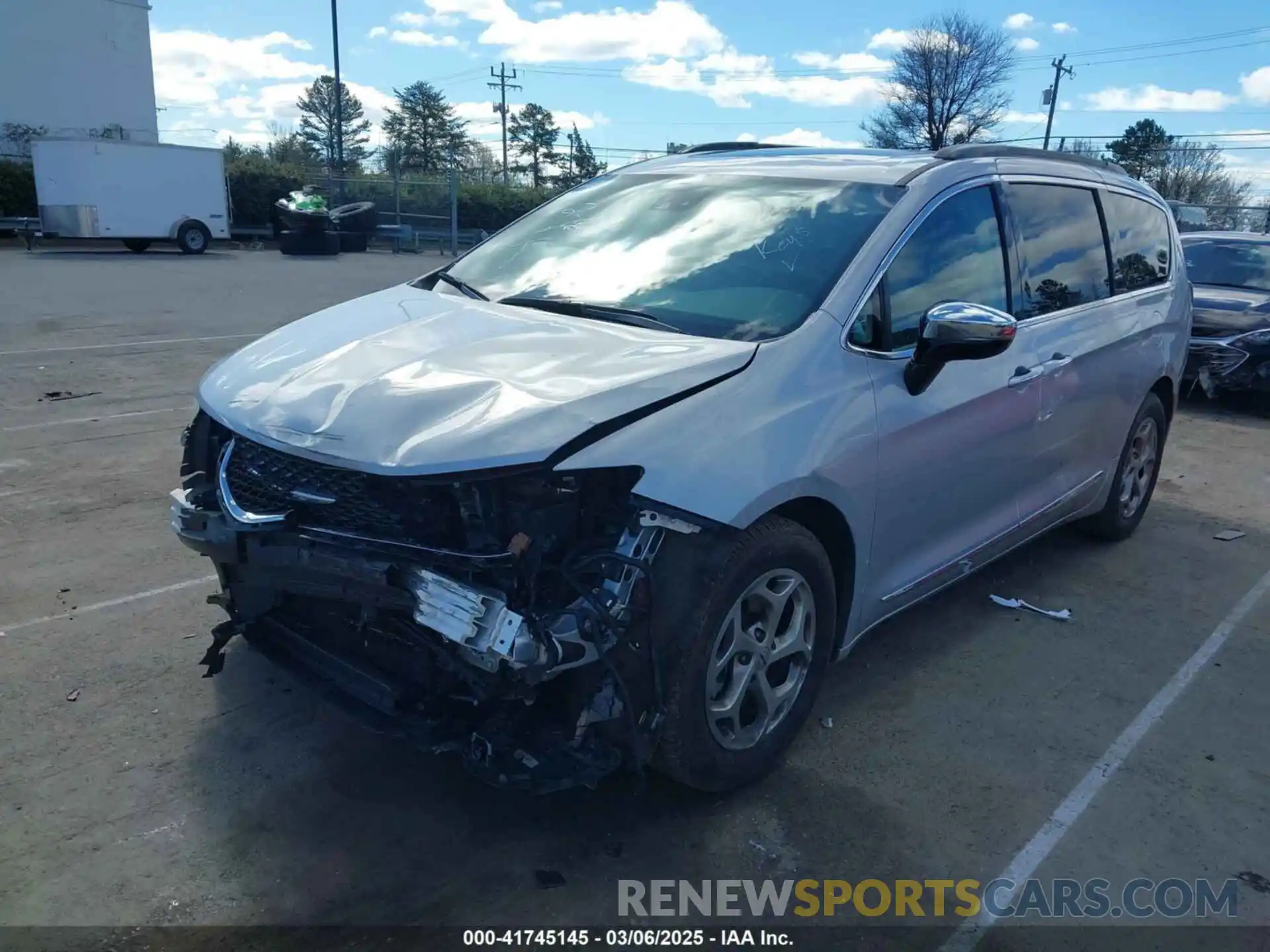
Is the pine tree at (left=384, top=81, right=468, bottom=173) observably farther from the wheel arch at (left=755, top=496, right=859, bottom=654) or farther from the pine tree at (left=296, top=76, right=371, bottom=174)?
the wheel arch at (left=755, top=496, right=859, bottom=654)

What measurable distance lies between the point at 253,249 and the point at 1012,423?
29.9 m

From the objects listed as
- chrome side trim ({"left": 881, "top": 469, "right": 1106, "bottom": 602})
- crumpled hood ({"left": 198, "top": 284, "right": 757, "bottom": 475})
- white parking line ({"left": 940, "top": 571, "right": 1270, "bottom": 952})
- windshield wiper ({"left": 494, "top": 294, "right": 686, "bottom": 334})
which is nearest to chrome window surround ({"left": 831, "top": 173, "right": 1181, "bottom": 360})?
crumpled hood ({"left": 198, "top": 284, "right": 757, "bottom": 475})

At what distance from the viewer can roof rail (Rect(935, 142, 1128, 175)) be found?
417 cm

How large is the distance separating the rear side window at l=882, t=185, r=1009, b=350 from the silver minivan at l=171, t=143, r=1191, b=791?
17 millimetres

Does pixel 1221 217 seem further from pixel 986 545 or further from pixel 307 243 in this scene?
pixel 986 545

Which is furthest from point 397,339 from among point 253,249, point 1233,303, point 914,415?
point 253,249

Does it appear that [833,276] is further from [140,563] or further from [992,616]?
[140,563]

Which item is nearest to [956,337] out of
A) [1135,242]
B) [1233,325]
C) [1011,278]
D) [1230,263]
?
[1011,278]

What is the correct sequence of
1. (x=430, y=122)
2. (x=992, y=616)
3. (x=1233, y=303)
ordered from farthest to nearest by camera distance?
(x=430, y=122) < (x=1233, y=303) < (x=992, y=616)

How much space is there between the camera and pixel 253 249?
99.5 feet

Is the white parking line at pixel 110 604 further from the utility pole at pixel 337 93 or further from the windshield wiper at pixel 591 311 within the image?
the utility pole at pixel 337 93

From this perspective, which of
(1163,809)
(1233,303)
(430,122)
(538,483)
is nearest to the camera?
(538,483)

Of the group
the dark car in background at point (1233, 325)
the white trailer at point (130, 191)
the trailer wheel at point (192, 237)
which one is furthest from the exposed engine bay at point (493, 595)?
the trailer wheel at point (192, 237)

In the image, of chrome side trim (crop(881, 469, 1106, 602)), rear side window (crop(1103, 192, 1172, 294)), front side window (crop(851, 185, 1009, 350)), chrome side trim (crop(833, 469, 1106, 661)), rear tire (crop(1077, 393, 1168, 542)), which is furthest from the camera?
rear tire (crop(1077, 393, 1168, 542))
